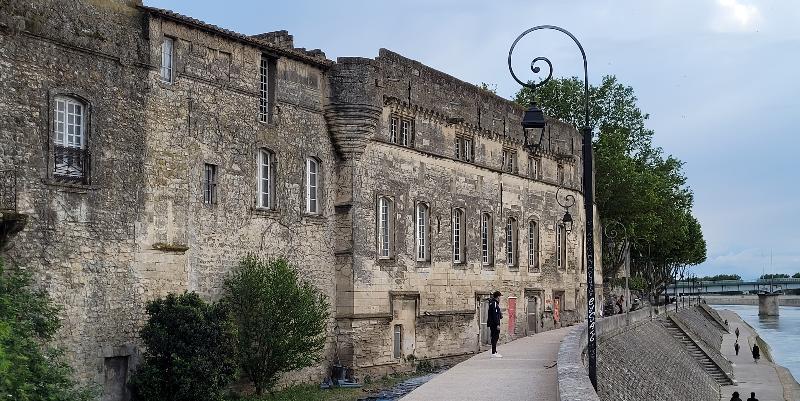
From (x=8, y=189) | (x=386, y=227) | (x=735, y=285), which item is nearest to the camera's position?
(x=8, y=189)

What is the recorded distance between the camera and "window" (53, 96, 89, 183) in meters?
21.4

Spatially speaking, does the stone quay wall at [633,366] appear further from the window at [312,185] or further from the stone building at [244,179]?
the window at [312,185]

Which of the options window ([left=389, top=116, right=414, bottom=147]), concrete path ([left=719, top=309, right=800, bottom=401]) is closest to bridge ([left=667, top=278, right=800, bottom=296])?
concrete path ([left=719, top=309, right=800, bottom=401])

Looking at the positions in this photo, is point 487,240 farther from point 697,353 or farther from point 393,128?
point 697,353

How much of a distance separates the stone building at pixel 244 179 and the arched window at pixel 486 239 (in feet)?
0.35

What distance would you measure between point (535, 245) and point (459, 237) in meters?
8.11

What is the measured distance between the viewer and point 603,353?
3228 centimetres

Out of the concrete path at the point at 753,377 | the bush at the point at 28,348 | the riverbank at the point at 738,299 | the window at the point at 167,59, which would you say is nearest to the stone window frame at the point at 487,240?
the concrete path at the point at 753,377

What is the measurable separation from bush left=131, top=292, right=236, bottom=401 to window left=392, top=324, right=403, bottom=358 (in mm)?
10277

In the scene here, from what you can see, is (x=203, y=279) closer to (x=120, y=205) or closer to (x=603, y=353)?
(x=120, y=205)

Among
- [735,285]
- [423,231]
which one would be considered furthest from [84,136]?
[735,285]

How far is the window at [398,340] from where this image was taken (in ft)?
107

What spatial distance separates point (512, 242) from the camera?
42.8 metres

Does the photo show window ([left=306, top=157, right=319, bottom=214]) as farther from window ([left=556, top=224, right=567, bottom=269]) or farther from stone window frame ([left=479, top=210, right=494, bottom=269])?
window ([left=556, top=224, right=567, bottom=269])
